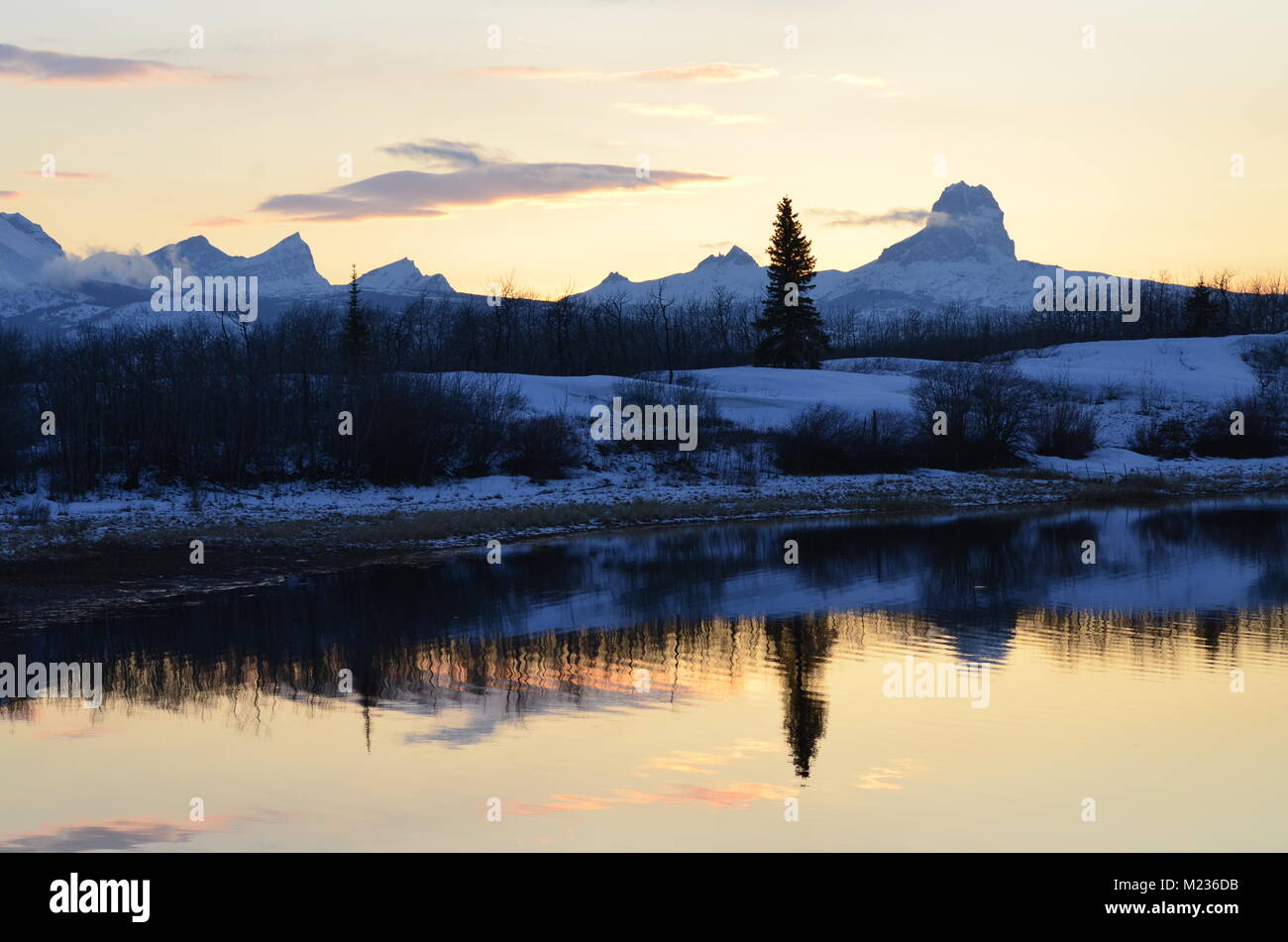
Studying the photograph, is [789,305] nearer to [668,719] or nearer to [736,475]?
[736,475]

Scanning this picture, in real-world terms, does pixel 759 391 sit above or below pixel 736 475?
above

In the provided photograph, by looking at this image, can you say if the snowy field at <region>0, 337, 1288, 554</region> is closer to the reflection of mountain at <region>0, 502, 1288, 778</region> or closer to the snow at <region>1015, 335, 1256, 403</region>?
the snow at <region>1015, 335, 1256, 403</region>

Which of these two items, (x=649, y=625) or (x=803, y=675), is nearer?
(x=803, y=675)

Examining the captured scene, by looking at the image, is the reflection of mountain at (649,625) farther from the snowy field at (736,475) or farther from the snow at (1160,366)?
the snow at (1160,366)

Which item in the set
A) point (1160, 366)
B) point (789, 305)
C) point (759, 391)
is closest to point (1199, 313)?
point (1160, 366)

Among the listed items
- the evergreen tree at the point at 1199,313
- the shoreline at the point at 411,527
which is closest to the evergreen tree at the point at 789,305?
the shoreline at the point at 411,527

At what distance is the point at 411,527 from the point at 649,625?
52.1 ft

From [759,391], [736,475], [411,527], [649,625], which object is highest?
[759,391]

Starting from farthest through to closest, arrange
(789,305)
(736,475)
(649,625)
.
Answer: (789,305) < (736,475) < (649,625)

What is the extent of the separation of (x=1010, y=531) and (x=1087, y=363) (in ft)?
204

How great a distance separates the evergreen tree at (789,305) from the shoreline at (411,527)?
29436 millimetres

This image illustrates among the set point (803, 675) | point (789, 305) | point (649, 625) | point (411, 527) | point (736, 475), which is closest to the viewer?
point (803, 675)

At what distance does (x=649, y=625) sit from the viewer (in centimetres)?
2041

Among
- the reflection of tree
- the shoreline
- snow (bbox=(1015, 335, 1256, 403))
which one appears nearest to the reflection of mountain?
the reflection of tree
